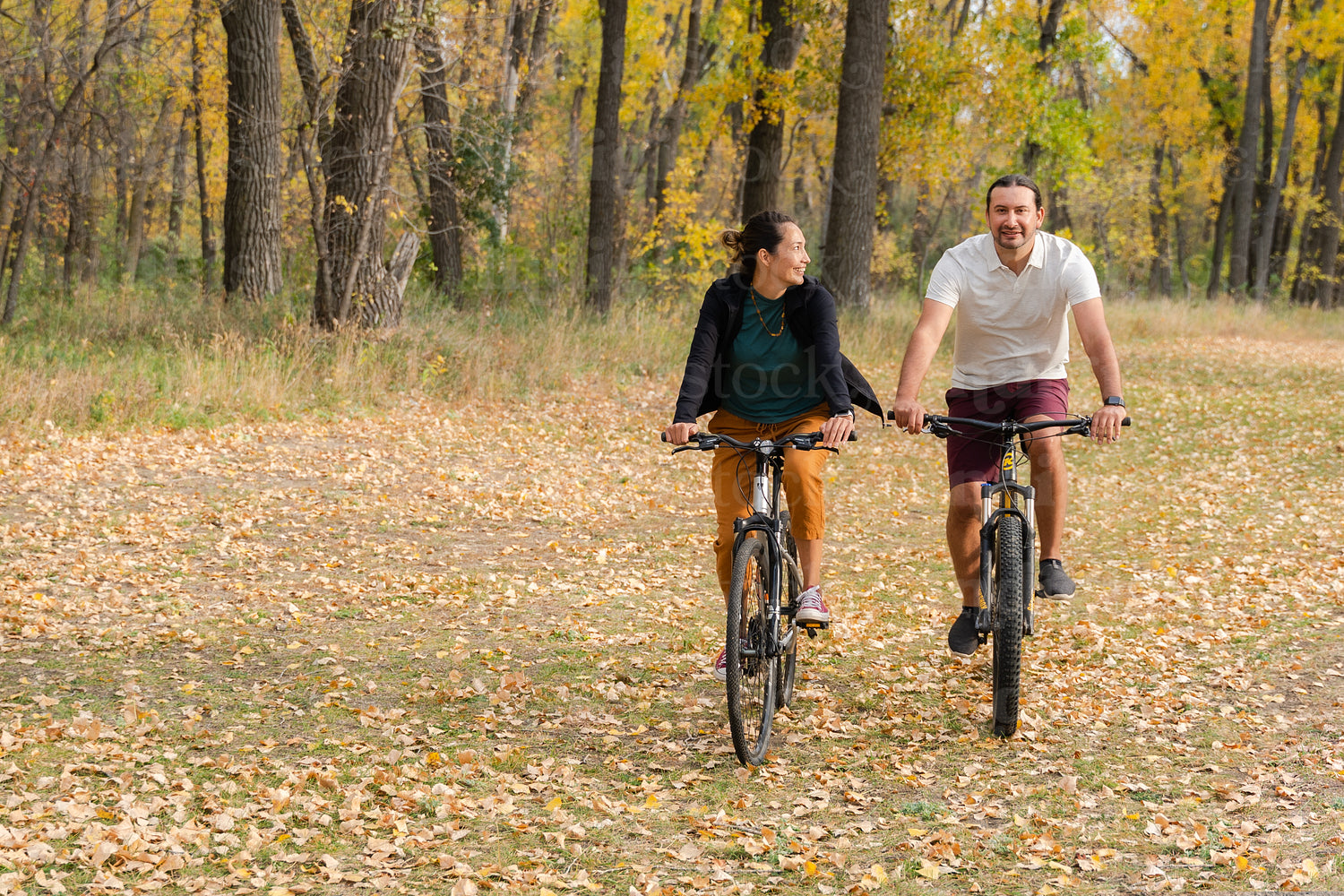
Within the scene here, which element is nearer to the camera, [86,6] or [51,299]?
[86,6]

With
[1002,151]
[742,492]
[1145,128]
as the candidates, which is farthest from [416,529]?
[1145,128]

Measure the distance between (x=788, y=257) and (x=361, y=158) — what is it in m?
9.78

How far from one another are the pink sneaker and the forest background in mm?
9789

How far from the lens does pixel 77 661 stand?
5.84 m

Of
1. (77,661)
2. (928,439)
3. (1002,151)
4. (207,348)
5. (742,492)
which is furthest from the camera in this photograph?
(1002,151)

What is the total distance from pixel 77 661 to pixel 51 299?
1290 cm

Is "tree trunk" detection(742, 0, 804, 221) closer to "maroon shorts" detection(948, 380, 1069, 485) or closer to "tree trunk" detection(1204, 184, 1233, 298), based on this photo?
"maroon shorts" detection(948, 380, 1069, 485)

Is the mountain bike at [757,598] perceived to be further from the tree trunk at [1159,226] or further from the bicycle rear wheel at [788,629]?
the tree trunk at [1159,226]

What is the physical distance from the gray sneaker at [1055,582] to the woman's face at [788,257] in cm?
172

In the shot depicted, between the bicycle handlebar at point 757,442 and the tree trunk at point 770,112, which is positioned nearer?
the bicycle handlebar at point 757,442

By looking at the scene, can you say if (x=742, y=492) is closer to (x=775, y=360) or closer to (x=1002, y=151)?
(x=775, y=360)

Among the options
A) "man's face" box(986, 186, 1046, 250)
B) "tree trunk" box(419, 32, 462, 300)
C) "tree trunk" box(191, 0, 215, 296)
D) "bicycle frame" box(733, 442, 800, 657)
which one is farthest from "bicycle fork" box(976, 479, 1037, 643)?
"tree trunk" box(419, 32, 462, 300)

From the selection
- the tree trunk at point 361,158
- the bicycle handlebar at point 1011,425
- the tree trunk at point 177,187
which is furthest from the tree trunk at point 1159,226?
the bicycle handlebar at point 1011,425

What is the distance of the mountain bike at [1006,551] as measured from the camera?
4.92 metres
